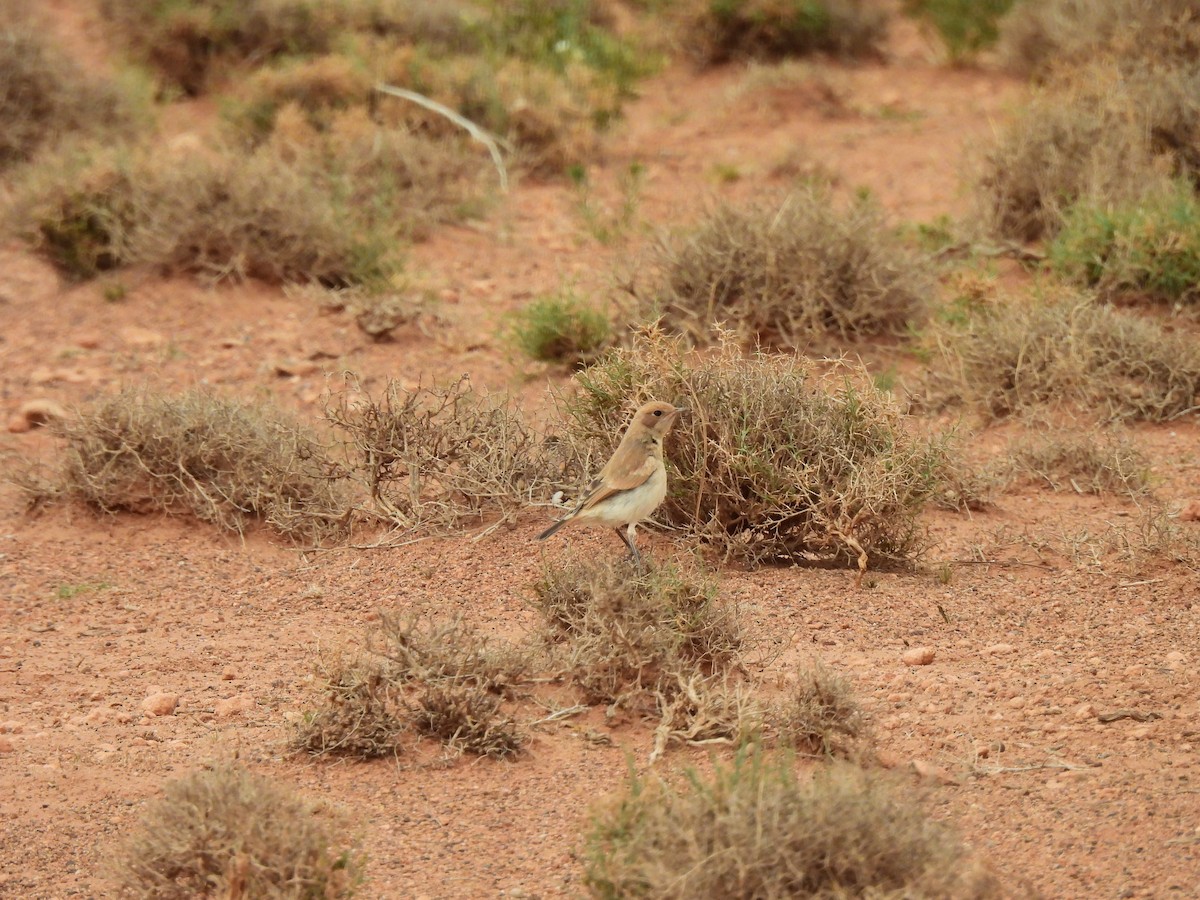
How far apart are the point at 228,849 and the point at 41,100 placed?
29.8 feet

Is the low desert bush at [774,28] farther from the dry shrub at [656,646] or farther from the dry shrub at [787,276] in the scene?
the dry shrub at [656,646]

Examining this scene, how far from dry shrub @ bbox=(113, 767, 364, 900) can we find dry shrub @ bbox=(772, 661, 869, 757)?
1378 millimetres

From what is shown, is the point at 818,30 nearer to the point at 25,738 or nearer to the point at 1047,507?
the point at 1047,507

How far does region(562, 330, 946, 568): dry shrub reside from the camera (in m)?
5.90

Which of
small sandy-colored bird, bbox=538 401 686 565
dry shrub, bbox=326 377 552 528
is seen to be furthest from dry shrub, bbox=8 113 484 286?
small sandy-colored bird, bbox=538 401 686 565

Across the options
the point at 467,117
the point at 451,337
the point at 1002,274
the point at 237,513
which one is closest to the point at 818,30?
the point at 467,117

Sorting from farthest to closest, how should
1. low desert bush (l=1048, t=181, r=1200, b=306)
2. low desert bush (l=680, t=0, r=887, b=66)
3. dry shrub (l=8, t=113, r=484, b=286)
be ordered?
low desert bush (l=680, t=0, r=887, b=66), dry shrub (l=8, t=113, r=484, b=286), low desert bush (l=1048, t=181, r=1200, b=306)

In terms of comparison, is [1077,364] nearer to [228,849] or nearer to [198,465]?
[198,465]

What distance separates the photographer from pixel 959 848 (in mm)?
3701

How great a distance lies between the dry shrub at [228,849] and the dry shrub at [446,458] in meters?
2.60

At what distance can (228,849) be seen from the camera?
12.4 feet

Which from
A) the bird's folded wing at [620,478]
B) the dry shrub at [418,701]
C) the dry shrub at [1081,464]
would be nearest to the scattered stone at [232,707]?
the dry shrub at [418,701]

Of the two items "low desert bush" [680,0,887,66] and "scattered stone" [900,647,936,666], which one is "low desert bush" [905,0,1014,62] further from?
"scattered stone" [900,647,936,666]

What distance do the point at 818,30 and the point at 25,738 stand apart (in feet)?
34.6
